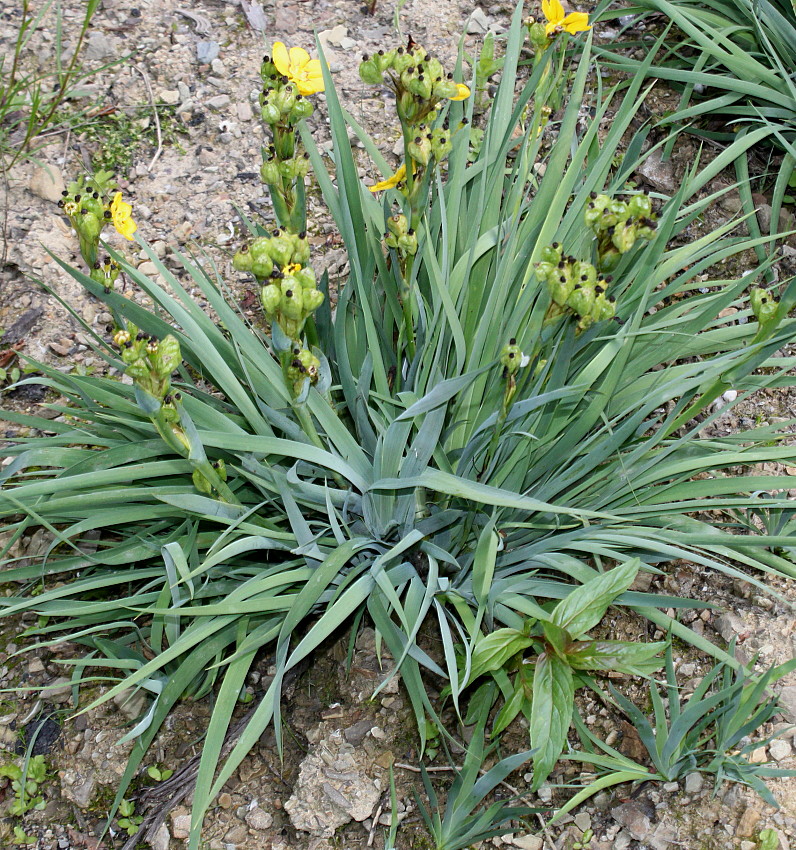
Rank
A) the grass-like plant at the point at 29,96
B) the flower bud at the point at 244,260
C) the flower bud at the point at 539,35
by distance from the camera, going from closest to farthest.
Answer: the flower bud at the point at 244,260 → the flower bud at the point at 539,35 → the grass-like plant at the point at 29,96

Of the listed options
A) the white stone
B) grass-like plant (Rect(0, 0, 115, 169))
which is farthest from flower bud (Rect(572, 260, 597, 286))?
grass-like plant (Rect(0, 0, 115, 169))

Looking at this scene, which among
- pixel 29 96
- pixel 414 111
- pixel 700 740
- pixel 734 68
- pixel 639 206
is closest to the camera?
pixel 639 206

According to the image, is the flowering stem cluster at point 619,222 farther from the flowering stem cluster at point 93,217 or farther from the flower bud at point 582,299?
the flowering stem cluster at point 93,217

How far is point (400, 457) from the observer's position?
150cm

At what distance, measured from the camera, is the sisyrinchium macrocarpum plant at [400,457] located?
1349mm

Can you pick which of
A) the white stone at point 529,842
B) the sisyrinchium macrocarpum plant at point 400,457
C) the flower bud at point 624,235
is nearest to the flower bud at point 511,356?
the sisyrinchium macrocarpum plant at point 400,457

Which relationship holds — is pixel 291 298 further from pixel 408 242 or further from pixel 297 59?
pixel 297 59

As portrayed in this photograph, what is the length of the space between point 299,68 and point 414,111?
287 millimetres

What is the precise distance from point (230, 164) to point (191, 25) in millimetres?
684

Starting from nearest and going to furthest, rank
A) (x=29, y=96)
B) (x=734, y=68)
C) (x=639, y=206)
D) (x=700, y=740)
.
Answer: (x=639, y=206) < (x=700, y=740) < (x=734, y=68) < (x=29, y=96)

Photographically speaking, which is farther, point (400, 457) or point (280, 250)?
point (400, 457)

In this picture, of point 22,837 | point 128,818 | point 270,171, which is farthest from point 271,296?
point 22,837

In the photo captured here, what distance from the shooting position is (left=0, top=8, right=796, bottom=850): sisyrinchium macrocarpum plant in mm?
1349

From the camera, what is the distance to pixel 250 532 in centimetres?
151
